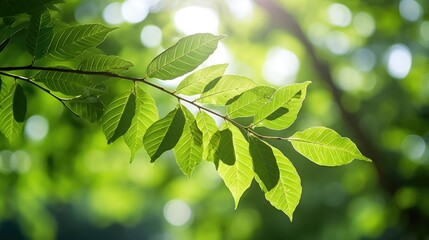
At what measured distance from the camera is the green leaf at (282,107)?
1.00m

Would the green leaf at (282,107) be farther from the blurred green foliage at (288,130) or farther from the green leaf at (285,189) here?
the blurred green foliage at (288,130)

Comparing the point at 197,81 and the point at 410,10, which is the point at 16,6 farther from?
the point at 410,10

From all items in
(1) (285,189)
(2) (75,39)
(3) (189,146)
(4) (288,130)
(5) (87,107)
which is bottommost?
(4) (288,130)

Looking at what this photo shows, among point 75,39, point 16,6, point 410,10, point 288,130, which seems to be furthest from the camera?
point 288,130

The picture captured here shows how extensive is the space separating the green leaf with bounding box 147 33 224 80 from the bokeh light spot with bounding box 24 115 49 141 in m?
4.41

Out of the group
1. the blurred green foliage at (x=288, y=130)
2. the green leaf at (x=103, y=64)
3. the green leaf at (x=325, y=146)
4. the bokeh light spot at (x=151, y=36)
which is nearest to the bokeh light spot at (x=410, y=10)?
the blurred green foliage at (x=288, y=130)

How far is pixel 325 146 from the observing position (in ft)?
3.37

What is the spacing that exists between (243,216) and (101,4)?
12.8 ft

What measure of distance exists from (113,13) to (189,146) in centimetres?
535

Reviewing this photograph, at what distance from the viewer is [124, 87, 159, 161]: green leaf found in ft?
3.37

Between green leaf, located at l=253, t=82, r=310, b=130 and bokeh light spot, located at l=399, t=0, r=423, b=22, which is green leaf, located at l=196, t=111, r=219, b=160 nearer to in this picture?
green leaf, located at l=253, t=82, r=310, b=130

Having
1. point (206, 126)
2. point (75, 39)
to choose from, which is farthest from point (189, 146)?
Answer: point (75, 39)

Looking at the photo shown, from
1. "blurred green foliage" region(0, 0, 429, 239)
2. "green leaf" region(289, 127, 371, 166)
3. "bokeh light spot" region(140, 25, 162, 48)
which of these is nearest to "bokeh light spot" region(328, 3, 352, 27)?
"blurred green foliage" region(0, 0, 429, 239)

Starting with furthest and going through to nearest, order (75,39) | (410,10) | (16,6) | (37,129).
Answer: (410,10), (37,129), (75,39), (16,6)
